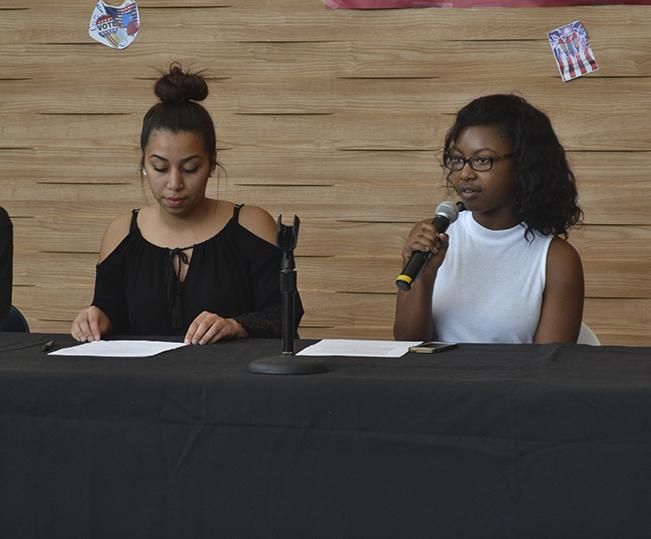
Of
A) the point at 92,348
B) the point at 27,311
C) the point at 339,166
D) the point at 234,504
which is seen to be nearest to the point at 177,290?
the point at 92,348

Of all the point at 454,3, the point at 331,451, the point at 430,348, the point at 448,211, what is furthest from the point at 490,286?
the point at 454,3

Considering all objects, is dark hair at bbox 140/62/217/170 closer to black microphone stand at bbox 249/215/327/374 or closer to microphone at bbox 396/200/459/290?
microphone at bbox 396/200/459/290

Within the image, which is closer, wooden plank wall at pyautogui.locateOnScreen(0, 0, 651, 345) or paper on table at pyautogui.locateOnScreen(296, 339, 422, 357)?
paper on table at pyautogui.locateOnScreen(296, 339, 422, 357)

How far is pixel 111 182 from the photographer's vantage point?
3.47 meters

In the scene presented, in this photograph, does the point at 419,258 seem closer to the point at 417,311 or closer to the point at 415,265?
the point at 415,265

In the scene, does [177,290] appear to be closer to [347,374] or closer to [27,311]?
[347,374]

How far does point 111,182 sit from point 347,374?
2201mm

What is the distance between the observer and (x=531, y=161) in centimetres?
218

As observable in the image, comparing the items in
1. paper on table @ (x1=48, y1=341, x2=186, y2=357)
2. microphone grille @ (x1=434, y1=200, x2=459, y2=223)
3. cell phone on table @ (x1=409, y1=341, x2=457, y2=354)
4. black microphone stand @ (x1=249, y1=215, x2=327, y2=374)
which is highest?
microphone grille @ (x1=434, y1=200, x2=459, y2=223)

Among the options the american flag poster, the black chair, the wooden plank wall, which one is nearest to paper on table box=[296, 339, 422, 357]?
the black chair

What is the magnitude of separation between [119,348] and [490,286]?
Answer: 82cm

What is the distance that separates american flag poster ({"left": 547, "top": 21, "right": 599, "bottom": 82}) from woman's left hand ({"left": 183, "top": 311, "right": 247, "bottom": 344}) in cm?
169

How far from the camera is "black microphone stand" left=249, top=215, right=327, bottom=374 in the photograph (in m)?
1.47

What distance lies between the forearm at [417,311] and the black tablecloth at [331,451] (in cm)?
59
